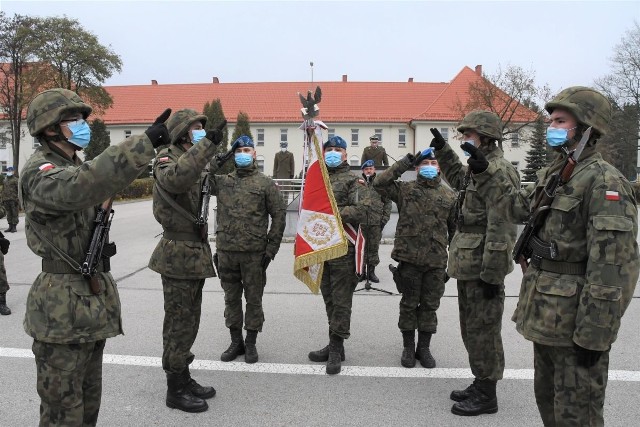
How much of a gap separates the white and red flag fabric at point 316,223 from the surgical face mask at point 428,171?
0.90 metres

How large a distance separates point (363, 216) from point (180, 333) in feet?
6.78

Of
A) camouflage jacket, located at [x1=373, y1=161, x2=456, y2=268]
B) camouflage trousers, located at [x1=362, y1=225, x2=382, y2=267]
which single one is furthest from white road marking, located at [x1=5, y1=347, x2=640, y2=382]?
camouflage trousers, located at [x1=362, y1=225, x2=382, y2=267]

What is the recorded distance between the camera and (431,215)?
4727mm

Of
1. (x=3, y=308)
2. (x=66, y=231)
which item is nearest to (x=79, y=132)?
(x=66, y=231)

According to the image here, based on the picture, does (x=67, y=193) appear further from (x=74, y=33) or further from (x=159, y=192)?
(x=74, y=33)

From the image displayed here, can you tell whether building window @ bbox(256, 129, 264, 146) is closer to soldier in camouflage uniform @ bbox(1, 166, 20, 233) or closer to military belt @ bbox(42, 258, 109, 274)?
soldier in camouflage uniform @ bbox(1, 166, 20, 233)

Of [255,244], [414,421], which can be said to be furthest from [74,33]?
[414,421]

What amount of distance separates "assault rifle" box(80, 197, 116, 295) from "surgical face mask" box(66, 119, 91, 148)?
0.35 meters

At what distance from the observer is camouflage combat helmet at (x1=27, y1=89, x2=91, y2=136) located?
2.52 m

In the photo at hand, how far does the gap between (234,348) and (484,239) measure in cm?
262

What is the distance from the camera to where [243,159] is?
15.7 ft

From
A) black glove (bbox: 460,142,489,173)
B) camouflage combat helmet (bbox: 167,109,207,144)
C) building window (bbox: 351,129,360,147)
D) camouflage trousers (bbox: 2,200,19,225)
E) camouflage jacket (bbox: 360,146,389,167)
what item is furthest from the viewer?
building window (bbox: 351,129,360,147)

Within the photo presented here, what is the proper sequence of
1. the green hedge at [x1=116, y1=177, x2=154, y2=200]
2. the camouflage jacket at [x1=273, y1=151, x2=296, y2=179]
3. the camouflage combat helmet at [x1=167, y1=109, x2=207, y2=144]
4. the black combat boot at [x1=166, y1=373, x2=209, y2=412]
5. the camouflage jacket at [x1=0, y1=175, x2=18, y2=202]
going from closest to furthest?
the black combat boot at [x1=166, y1=373, x2=209, y2=412] → the camouflage combat helmet at [x1=167, y1=109, x2=207, y2=144] → the camouflage jacket at [x1=0, y1=175, x2=18, y2=202] → the camouflage jacket at [x1=273, y1=151, x2=296, y2=179] → the green hedge at [x1=116, y1=177, x2=154, y2=200]

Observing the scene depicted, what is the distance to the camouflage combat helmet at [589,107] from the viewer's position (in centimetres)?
269
